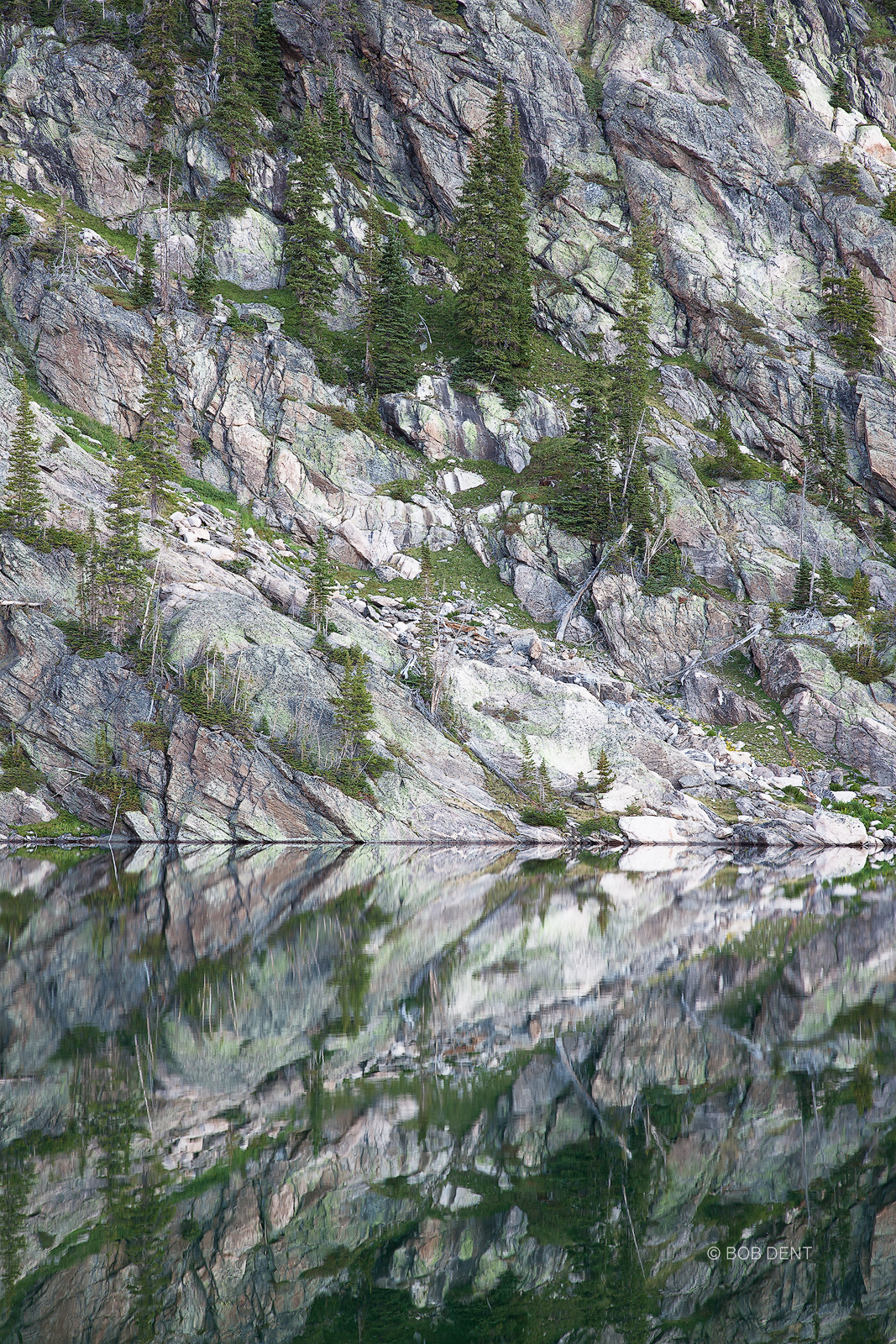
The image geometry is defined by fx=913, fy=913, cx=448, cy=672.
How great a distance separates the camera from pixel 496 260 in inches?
3396

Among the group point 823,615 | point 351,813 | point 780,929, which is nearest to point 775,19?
point 823,615

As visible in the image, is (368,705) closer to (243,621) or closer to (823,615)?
(243,621)

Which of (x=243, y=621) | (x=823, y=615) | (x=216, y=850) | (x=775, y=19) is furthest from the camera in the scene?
(x=775, y=19)

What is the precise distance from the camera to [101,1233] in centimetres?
A: 954

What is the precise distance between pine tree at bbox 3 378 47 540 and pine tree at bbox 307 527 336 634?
16.6 m

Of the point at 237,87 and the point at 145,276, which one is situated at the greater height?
the point at 237,87

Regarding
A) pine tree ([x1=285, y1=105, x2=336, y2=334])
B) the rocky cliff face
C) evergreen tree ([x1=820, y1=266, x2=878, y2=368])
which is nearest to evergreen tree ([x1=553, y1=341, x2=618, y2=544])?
the rocky cliff face

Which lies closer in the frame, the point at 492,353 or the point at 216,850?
the point at 216,850

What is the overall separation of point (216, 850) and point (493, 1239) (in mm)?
36669

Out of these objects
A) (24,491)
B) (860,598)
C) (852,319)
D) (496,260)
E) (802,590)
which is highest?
(852,319)

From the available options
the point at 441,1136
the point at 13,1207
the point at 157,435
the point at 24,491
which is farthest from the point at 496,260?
the point at 13,1207

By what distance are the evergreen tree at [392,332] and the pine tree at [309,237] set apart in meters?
4.76

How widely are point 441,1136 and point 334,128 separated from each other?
104808 mm

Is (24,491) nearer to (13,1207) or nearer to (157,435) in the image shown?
(157,435)
